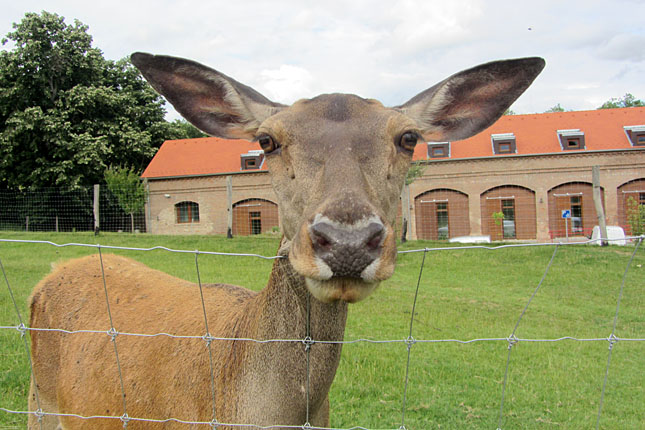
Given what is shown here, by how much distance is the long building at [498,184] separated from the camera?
96.8ft

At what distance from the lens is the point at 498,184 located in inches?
1204

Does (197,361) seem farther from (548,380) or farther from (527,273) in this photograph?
(527,273)

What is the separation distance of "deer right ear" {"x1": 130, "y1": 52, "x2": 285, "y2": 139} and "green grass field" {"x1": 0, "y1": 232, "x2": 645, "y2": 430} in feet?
10.3

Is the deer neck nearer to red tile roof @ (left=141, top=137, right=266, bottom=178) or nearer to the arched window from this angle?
red tile roof @ (left=141, top=137, right=266, bottom=178)

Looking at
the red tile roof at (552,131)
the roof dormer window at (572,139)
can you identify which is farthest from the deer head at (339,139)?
the roof dormer window at (572,139)

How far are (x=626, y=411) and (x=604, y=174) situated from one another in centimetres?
2829

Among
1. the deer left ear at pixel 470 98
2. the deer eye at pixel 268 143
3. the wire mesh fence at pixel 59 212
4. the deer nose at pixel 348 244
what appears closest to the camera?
the deer nose at pixel 348 244

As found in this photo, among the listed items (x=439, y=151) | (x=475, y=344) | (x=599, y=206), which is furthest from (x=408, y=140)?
(x=439, y=151)

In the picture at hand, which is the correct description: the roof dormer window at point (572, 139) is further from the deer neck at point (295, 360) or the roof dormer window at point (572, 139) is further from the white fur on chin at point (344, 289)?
the white fur on chin at point (344, 289)

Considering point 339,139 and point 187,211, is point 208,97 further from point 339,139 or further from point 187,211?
point 187,211

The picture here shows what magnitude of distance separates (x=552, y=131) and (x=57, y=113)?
104ft

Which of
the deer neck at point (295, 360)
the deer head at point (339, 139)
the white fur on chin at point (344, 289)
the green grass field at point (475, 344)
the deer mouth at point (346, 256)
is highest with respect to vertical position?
the deer head at point (339, 139)

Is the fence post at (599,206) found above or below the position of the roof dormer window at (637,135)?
below

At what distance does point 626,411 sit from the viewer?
17.0 feet
